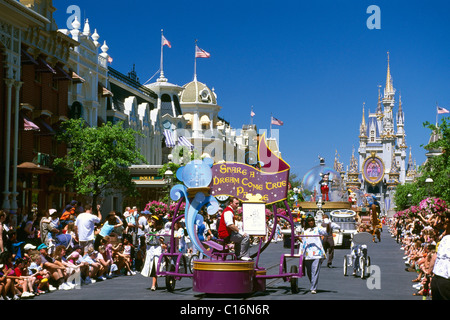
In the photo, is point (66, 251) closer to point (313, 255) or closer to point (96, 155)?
point (313, 255)

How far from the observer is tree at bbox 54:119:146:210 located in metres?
36.0

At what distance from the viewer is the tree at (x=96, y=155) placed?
36.0 metres

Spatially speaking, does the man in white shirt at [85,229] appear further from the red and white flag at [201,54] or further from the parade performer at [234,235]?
the red and white flag at [201,54]

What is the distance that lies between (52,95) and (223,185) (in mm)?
23168

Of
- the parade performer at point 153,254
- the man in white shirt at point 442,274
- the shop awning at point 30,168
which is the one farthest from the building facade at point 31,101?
the man in white shirt at point 442,274

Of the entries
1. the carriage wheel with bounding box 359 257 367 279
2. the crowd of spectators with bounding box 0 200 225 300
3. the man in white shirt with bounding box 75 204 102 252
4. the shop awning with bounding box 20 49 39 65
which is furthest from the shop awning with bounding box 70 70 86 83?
the carriage wheel with bounding box 359 257 367 279

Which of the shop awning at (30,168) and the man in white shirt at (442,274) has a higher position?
the shop awning at (30,168)

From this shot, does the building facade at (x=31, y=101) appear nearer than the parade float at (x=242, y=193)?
No

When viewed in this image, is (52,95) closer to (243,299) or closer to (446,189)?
(446,189)

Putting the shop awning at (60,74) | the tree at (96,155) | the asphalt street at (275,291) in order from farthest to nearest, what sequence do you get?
the shop awning at (60,74) → the tree at (96,155) → the asphalt street at (275,291)

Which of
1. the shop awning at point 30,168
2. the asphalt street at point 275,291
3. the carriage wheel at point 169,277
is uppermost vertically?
the shop awning at point 30,168

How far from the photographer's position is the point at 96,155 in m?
36.1
